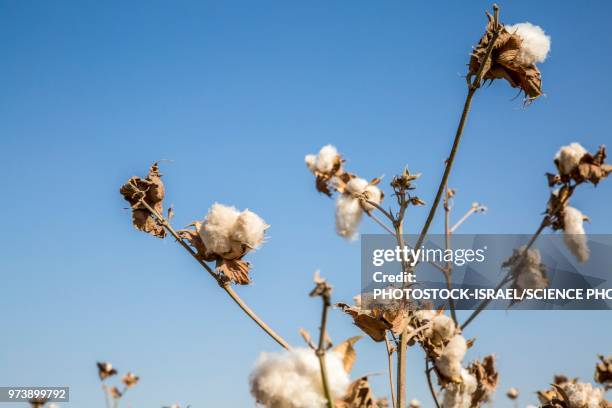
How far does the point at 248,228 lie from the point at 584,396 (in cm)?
153

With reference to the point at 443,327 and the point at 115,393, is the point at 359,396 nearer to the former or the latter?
the point at 443,327

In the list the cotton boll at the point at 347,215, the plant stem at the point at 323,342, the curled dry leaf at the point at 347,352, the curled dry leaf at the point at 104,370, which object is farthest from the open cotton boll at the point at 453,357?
the curled dry leaf at the point at 104,370

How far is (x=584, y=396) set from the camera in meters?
2.56

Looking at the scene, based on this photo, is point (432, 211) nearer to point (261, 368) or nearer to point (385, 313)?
point (385, 313)

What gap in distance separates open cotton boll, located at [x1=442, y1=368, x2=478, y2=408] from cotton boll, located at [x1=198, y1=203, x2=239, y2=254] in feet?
3.38

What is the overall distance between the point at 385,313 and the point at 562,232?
2.28ft

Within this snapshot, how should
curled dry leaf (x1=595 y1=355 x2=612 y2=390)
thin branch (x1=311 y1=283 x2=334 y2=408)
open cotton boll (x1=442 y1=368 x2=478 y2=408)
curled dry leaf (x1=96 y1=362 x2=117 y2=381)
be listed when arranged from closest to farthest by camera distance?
thin branch (x1=311 y1=283 x2=334 y2=408) < open cotton boll (x1=442 y1=368 x2=478 y2=408) < curled dry leaf (x1=595 y1=355 x2=612 y2=390) < curled dry leaf (x1=96 y1=362 x2=117 y2=381)

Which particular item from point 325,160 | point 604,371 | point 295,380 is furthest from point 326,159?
point 604,371

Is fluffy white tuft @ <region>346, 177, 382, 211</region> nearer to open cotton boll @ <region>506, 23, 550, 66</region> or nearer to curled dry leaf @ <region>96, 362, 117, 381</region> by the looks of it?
open cotton boll @ <region>506, 23, 550, 66</region>

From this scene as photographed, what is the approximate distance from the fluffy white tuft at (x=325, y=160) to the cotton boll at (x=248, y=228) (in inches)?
12.9

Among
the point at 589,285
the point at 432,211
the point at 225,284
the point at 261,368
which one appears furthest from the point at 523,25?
the point at 261,368

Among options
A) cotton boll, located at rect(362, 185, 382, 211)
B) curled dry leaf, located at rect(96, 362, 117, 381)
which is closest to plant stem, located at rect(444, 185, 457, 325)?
cotton boll, located at rect(362, 185, 382, 211)

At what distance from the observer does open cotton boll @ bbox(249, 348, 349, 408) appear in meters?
1.33

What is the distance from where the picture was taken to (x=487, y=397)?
2.64 metres
